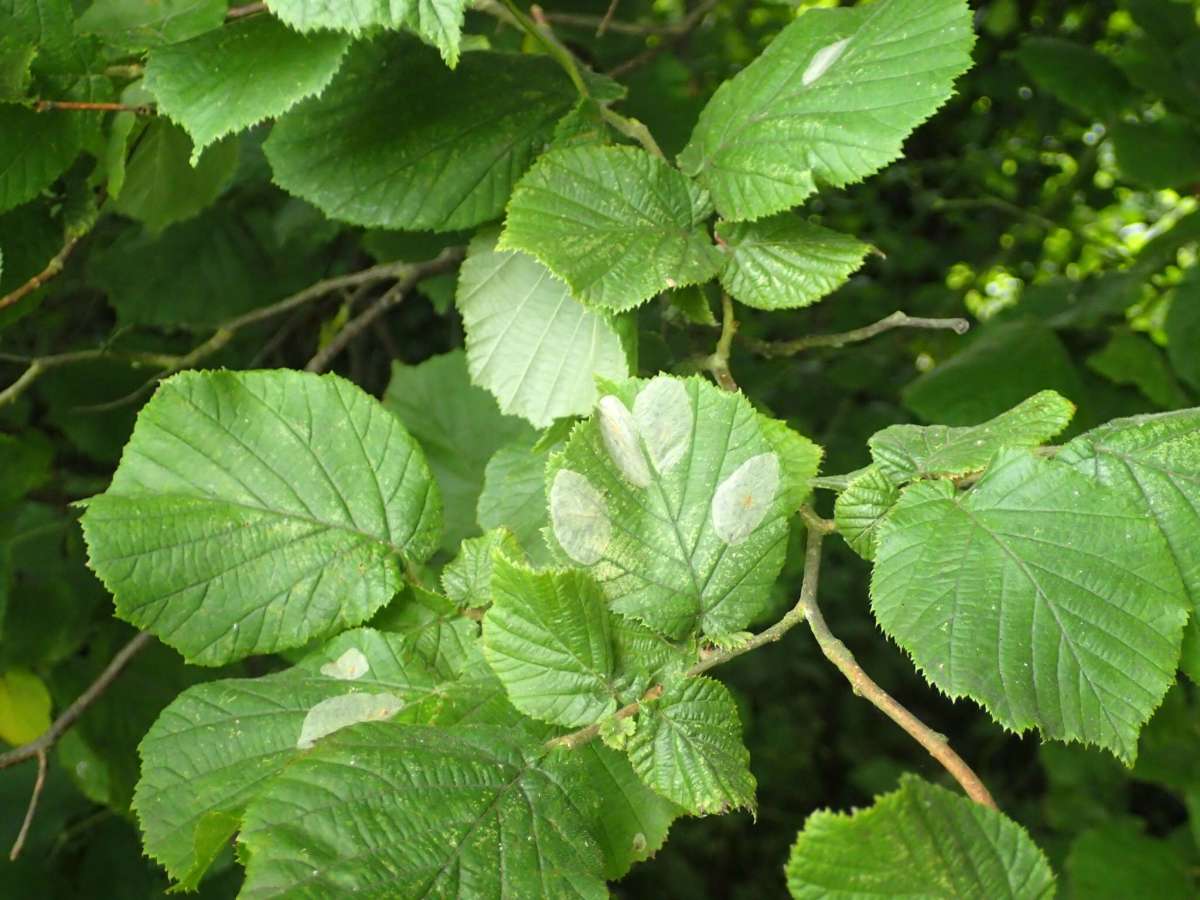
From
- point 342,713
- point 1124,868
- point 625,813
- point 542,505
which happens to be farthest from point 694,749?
point 1124,868

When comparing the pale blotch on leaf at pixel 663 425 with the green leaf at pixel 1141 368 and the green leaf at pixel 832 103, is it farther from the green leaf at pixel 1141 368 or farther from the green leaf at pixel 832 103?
the green leaf at pixel 1141 368

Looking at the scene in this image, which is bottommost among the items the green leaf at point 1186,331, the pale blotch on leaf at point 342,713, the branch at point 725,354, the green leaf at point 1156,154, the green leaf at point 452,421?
the green leaf at point 1186,331

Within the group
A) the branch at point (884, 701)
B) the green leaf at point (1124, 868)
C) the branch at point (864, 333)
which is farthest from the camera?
the green leaf at point (1124, 868)

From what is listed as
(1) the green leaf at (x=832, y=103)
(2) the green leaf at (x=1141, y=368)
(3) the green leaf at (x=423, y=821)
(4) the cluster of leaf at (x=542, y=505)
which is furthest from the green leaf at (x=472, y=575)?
(2) the green leaf at (x=1141, y=368)

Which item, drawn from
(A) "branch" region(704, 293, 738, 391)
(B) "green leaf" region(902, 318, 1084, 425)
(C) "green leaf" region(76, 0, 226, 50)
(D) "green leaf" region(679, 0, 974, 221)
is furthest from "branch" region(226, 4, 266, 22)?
(B) "green leaf" region(902, 318, 1084, 425)

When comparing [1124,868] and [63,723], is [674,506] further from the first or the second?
[1124,868]

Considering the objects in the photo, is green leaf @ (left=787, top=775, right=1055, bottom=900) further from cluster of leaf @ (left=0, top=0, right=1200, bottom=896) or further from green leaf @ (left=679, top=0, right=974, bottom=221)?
green leaf @ (left=679, top=0, right=974, bottom=221)
